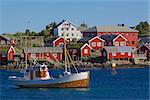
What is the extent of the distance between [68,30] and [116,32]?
5.75 metres

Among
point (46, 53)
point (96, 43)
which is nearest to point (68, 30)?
point (96, 43)

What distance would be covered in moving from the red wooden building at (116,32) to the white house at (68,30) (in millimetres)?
900

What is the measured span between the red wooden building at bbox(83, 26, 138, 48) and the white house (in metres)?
0.90

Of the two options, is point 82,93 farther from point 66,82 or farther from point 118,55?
point 118,55

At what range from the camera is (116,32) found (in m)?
74.4

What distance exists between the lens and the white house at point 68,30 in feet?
251

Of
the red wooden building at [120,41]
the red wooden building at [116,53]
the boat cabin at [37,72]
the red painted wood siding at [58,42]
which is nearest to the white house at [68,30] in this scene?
the red painted wood siding at [58,42]

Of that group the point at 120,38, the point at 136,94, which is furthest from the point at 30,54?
the point at 136,94

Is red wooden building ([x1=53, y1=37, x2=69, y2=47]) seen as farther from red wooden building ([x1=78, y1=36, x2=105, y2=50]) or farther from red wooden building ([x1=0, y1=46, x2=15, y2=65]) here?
red wooden building ([x1=0, y1=46, x2=15, y2=65])

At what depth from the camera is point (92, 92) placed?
33.1 m

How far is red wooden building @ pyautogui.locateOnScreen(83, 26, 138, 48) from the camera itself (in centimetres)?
7262

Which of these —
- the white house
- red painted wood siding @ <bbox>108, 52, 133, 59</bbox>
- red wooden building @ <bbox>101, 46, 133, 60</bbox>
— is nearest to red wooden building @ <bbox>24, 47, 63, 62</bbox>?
red wooden building @ <bbox>101, 46, 133, 60</bbox>

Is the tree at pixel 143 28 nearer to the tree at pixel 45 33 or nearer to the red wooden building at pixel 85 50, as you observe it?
the tree at pixel 45 33

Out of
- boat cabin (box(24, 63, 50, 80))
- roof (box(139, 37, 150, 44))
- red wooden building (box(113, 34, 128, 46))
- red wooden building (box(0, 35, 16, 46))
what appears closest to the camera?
boat cabin (box(24, 63, 50, 80))
